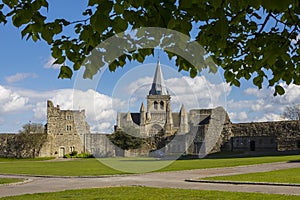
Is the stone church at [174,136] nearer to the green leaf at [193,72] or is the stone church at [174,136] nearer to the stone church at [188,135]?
the stone church at [188,135]

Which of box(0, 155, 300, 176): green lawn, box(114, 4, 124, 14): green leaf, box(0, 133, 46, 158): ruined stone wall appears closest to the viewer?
box(114, 4, 124, 14): green leaf

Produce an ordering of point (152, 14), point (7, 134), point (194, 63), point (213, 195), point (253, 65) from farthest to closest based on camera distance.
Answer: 1. point (7, 134)
2. point (213, 195)
3. point (253, 65)
4. point (194, 63)
5. point (152, 14)

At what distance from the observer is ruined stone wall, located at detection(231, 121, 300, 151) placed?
50.0 m

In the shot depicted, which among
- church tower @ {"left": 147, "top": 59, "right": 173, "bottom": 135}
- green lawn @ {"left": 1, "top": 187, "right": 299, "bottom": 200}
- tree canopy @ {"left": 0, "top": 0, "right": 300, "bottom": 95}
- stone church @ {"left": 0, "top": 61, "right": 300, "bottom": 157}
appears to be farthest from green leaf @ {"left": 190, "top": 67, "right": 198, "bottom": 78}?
church tower @ {"left": 147, "top": 59, "right": 173, "bottom": 135}

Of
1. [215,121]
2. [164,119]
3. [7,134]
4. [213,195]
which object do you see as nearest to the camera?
[213,195]

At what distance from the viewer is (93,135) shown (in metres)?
57.7

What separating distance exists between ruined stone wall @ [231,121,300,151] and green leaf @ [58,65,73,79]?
4846 centimetres

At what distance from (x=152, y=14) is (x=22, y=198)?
10.5 meters

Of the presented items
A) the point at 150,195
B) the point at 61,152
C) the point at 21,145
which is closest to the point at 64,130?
the point at 61,152

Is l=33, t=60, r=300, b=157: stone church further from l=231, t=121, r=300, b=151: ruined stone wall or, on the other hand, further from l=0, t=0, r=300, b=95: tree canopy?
l=0, t=0, r=300, b=95: tree canopy

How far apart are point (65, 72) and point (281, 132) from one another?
4908cm

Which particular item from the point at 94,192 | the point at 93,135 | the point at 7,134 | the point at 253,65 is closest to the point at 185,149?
the point at 93,135

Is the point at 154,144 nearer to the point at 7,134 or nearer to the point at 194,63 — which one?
the point at 7,134

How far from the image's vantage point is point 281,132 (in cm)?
5059
